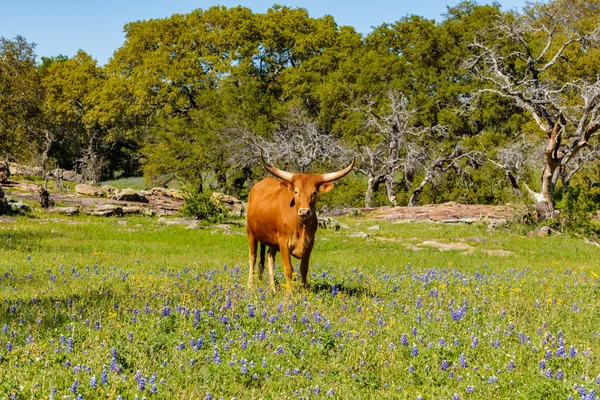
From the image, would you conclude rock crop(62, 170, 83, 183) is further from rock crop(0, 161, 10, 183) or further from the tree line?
rock crop(0, 161, 10, 183)

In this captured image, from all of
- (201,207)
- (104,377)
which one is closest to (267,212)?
(104,377)

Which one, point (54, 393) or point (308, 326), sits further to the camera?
point (308, 326)

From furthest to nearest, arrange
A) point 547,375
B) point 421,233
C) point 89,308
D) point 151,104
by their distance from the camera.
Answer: point 151,104
point 421,233
point 89,308
point 547,375

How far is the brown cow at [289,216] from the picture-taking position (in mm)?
10172

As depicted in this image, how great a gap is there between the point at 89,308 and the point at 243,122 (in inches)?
1489

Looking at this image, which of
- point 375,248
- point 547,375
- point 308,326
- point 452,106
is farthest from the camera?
point 452,106

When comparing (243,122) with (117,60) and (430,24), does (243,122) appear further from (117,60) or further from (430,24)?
Result: (117,60)

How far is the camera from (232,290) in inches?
393

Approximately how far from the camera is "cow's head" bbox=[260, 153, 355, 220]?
9.90 meters

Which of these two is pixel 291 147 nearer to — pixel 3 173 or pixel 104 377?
pixel 3 173

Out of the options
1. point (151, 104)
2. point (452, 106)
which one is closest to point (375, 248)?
point (452, 106)

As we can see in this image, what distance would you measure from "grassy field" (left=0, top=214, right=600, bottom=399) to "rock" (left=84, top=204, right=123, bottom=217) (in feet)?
52.2

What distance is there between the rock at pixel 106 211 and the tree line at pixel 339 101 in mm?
6888

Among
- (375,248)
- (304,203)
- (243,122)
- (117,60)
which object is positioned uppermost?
(117,60)
